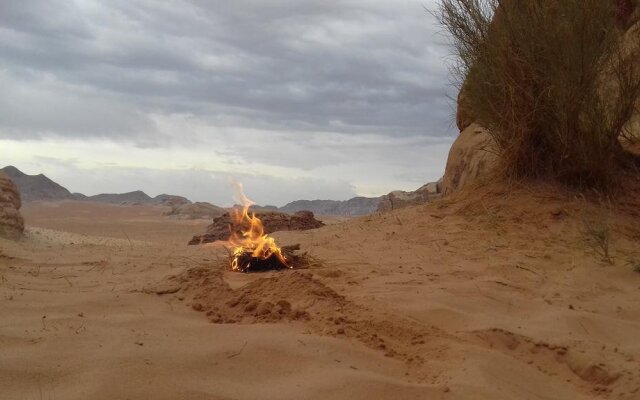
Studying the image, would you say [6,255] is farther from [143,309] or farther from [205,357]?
[205,357]

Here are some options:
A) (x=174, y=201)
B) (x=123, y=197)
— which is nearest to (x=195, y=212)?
(x=174, y=201)

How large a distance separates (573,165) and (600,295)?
8.31ft

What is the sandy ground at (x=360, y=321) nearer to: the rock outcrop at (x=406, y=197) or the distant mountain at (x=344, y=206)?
the rock outcrop at (x=406, y=197)

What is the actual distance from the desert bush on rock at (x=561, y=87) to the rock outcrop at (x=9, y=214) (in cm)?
700

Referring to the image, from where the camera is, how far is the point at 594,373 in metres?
2.94

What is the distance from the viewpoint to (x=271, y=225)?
35.8 ft

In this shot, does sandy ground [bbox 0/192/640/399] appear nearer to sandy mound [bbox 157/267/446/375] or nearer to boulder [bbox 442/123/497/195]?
sandy mound [bbox 157/267/446/375]

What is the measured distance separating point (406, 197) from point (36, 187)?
5219cm

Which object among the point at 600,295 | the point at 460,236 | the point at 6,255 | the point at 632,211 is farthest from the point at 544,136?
the point at 6,255

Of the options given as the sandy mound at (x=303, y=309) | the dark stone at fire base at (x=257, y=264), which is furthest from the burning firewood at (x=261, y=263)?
the sandy mound at (x=303, y=309)

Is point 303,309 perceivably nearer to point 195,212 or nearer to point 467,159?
point 467,159

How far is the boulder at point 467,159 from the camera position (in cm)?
880

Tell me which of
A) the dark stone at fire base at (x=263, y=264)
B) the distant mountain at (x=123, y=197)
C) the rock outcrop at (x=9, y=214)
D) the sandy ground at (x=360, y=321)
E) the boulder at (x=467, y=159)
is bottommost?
the sandy ground at (x=360, y=321)

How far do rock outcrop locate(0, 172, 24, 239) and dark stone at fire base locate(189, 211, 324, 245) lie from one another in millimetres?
2913
